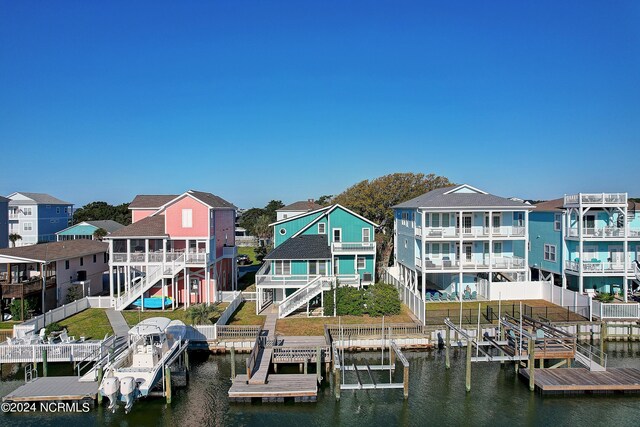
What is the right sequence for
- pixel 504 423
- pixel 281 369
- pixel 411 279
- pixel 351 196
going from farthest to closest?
pixel 351 196
pixel 411 279
pixel 281 369
pixel 504 423

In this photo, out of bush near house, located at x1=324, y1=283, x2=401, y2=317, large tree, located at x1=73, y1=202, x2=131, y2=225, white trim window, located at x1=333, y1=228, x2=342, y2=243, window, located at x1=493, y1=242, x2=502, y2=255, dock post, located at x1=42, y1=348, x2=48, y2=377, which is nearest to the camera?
dock post, located at x1=42, y1=348, x2=48, y2=377

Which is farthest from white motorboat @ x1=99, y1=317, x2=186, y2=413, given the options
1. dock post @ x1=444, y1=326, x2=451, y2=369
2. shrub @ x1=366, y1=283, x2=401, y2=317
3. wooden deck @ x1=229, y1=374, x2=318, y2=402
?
dock post @ x1=444, y1=326, x2=451, y2=369

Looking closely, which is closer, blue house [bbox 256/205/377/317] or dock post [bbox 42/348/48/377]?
dock post [bbox 42/348/48/377]

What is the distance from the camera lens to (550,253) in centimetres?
3712

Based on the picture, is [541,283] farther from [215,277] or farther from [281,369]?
[215,277]

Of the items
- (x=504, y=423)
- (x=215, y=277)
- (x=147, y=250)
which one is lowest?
(x=504, y=423)

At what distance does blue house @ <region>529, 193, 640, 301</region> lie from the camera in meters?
33.4

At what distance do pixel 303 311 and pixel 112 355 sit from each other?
541 inches

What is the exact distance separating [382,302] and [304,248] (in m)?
7.28

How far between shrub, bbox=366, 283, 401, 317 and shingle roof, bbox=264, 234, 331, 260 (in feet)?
14.1

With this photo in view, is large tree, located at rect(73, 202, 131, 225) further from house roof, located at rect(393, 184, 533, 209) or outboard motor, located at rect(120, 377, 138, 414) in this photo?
outboard motor, located at rect(120, 377, 138, 414)

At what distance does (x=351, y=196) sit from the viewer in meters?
59.1

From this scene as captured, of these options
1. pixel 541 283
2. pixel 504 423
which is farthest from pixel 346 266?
pixel 504 423

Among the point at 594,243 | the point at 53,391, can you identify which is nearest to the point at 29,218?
the point at 53,391
